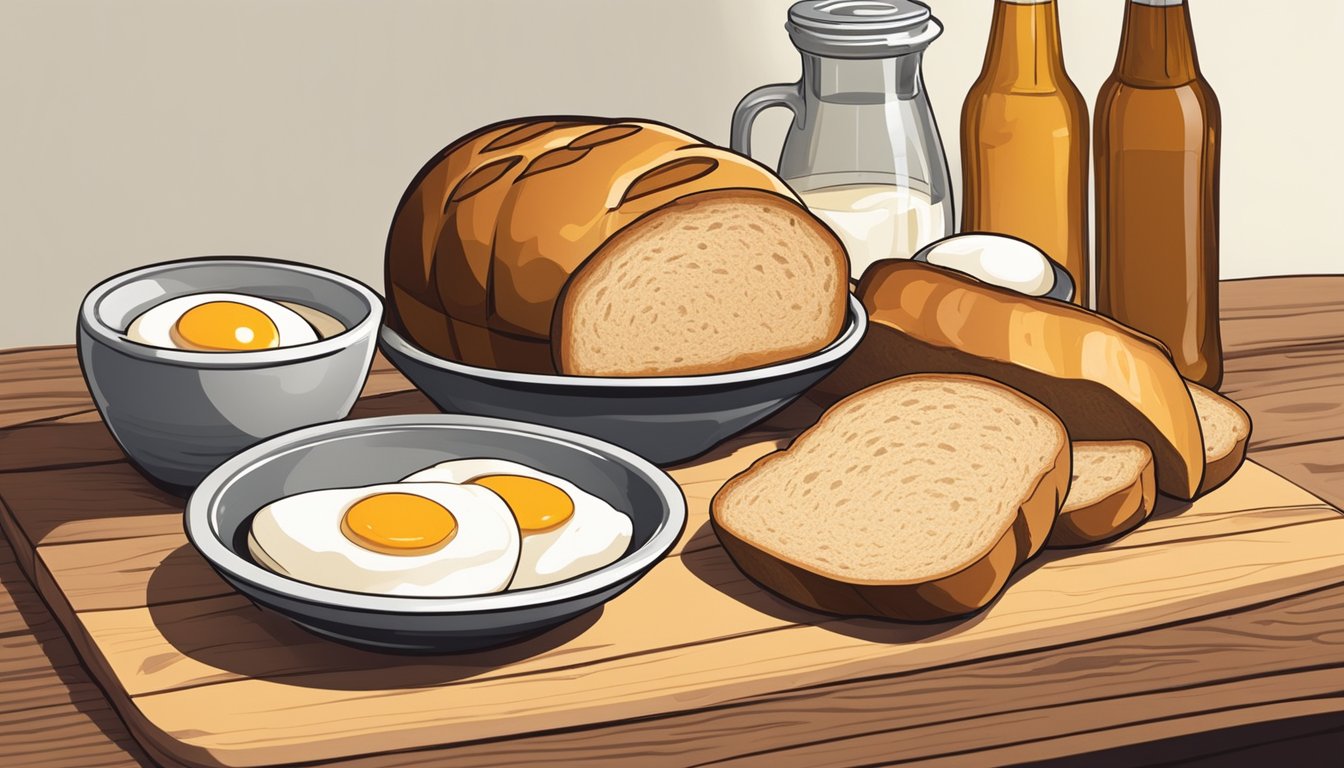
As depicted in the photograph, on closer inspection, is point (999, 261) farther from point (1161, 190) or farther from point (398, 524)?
point (398, 524)

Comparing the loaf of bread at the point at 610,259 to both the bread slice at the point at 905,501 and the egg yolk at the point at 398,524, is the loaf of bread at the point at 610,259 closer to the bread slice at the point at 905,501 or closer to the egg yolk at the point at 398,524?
the bread slice at the point at 905,501

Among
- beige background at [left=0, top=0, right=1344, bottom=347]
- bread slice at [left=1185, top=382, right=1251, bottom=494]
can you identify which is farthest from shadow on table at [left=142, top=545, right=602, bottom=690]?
beige background at [left=0, top=0, right=1344, bottom=347]

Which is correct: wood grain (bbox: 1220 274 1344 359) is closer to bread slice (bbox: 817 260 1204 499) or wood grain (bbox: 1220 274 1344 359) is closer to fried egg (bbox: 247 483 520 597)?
bread slice (bbox: 817 260 1204 499)

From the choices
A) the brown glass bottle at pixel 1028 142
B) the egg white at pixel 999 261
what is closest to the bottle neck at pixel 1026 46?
the brown glass bottle at pixel 1028 142

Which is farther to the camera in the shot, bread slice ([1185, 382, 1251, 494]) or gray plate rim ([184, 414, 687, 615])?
bread slice ([1185, 382, 1251, 494])

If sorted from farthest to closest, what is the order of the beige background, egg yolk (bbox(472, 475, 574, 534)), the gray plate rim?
the beige background, egg yolk (bbox(472, 475, 574, 534)), the gray plate rim

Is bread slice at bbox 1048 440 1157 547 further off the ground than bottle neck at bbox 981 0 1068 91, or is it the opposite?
bottle neck at bbox 981 0 1068 91

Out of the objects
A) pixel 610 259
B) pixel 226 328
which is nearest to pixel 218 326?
pixel 226 328
